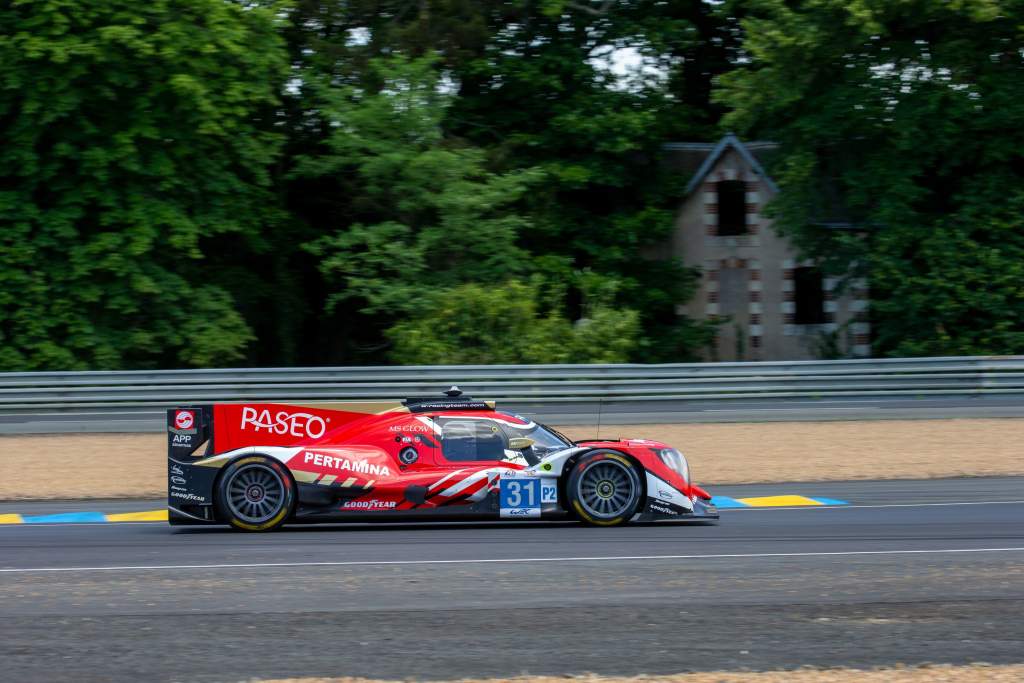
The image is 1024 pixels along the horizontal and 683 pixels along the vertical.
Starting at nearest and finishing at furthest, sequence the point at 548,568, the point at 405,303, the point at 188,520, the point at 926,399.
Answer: the point at 548,568 < the point at 188,520 < the point at 926,399 < the point at 405,303

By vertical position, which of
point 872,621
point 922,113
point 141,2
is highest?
point 141,2

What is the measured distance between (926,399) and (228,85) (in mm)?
12719

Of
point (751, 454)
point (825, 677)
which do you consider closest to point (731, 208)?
point (751, 454)

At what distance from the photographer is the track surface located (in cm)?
1720

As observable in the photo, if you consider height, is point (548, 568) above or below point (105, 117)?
below

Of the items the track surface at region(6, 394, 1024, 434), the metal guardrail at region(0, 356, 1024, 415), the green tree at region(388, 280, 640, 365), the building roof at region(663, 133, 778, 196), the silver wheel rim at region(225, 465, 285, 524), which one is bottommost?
the silver wheel rim at region(225, 465, 285, 524)

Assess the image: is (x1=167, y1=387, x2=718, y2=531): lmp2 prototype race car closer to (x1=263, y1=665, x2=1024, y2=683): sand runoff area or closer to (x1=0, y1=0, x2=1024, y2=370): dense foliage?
(x1=263, y1=665, x2=1024, y2=683): sand runoff area

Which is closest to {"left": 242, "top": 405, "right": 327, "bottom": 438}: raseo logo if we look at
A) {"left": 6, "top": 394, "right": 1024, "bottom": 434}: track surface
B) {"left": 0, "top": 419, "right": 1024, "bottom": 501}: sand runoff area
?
{"left": 0, "top": 419, "right": 1024, "bottom": 501}: sand runoff area

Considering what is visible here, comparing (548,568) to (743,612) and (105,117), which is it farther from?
(105,117)

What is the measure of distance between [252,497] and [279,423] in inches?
27.0

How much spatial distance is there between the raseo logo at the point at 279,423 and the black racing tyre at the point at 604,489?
7.60 feet

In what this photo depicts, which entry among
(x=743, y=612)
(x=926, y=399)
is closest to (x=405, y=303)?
(x=926, y=399)

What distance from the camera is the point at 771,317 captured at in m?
31.2

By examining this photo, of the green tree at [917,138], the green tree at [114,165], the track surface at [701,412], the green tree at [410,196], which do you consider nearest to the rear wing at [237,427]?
the track surface at [701,412]
